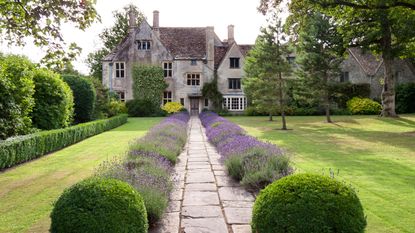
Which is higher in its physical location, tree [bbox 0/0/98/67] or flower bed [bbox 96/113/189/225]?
tree [bbox 0/0/98/67]

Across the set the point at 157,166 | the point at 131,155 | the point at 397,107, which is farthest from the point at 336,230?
the point at 397,107

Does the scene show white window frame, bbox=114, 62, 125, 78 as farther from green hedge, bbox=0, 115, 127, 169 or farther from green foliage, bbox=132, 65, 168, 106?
green hedge, bbox=0, 115, 127, 169

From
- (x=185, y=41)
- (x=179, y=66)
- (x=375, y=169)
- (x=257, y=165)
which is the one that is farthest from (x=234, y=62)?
(x=257, y=165)

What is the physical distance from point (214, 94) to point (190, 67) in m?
4.54

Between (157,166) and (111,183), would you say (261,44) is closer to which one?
(157,166)

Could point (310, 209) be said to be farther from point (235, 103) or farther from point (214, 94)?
point (235, 103)

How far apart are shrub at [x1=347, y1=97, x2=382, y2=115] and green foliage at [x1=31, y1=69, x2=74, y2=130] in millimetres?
34699

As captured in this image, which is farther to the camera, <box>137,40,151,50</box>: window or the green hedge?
<box>137,40,151,50</box>: window

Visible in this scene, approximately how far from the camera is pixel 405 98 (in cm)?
4425

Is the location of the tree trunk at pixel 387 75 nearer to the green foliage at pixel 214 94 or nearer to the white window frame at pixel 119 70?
the green foliage at pixel 214 94

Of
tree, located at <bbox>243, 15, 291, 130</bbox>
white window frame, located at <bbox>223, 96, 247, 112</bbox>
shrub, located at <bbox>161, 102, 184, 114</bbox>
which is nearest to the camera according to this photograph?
tree, located at <bbox>243, 15, 291, 130</bbox>

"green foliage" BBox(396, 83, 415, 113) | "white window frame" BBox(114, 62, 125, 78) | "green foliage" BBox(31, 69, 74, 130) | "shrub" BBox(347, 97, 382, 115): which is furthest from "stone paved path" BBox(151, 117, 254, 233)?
"green foliage" BBox(396, 83, 415, 113)

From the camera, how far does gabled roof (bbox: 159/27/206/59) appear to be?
46.9 meters

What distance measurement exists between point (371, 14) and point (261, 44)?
7949mm
